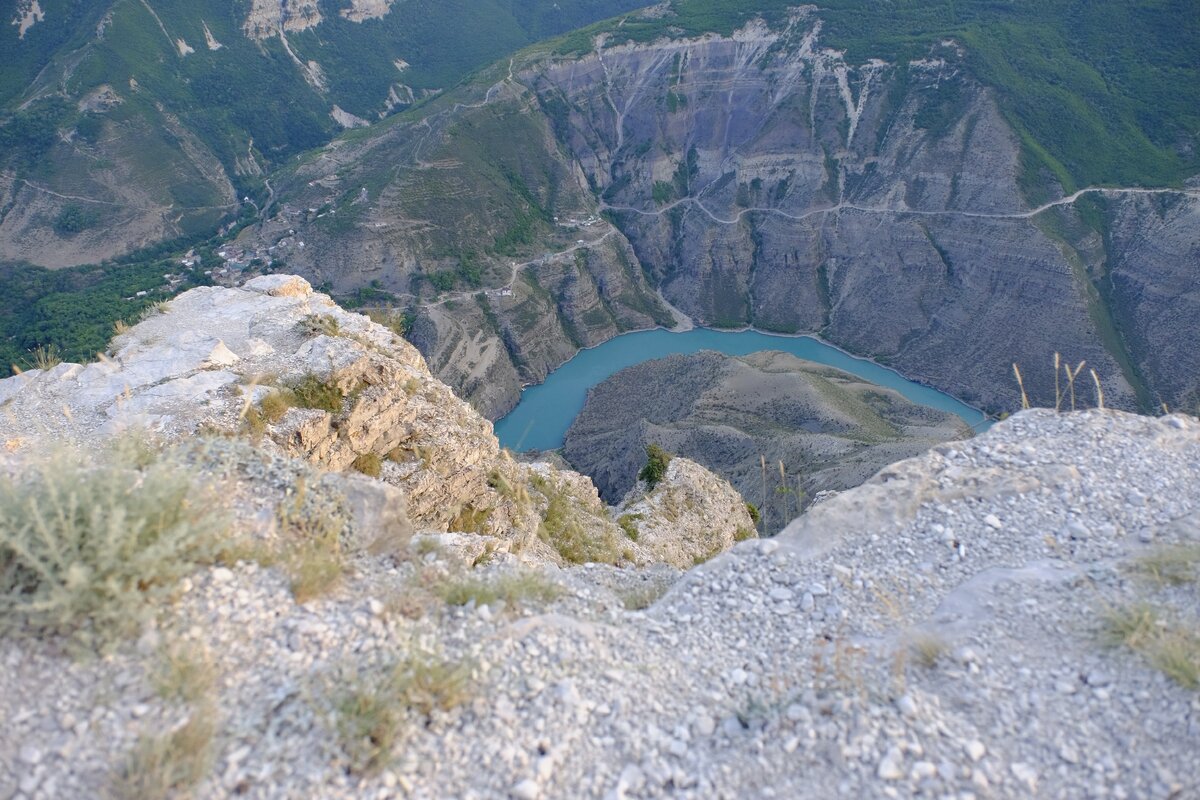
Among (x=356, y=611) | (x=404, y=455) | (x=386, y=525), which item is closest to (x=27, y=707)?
(x=356, y=611)

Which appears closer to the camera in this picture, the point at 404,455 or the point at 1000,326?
the point at 404,455

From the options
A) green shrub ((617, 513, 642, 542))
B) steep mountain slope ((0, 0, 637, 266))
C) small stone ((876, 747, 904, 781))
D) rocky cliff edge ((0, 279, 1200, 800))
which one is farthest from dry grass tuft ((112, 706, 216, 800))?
steep mountain slope ((0, 0, 637, 266))

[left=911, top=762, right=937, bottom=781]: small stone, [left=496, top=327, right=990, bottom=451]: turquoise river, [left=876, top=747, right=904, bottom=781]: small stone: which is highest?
[left=876, top=747, right=904, bottom=781]: small stone

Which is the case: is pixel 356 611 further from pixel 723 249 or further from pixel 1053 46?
pixel 1053 46

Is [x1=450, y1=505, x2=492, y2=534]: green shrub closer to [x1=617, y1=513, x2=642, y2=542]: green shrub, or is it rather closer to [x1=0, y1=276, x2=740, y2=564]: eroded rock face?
[x1=0, y1=276, x2=740, y2=564]: eroded rock face

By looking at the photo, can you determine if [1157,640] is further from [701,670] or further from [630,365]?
[630,365]

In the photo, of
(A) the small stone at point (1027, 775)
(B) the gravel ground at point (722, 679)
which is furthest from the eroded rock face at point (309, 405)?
(A) the small stone at point (1027, 775)

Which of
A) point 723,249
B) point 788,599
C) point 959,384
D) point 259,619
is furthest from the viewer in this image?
point 723,249
